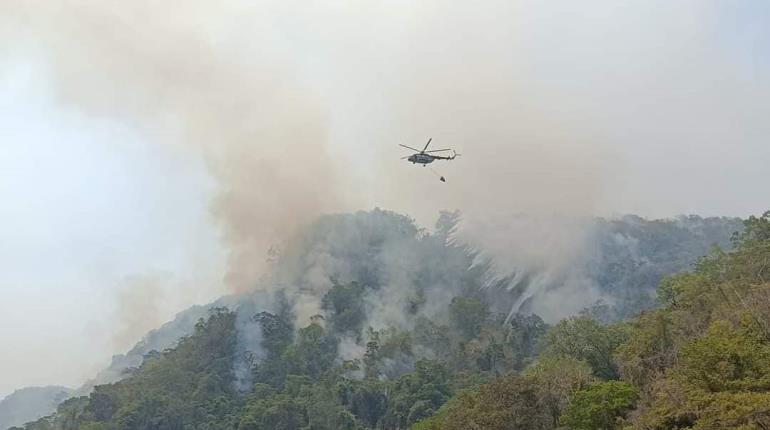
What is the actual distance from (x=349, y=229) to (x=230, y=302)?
30142 mm

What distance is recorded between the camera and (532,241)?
6009 inches

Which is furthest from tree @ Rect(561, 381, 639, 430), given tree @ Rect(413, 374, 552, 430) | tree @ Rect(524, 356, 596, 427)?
tree @ Rect(524, 356, 596, 427)

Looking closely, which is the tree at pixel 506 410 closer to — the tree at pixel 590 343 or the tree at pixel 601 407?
the tree at pixel 601 407

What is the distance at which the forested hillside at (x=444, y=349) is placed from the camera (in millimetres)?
38594

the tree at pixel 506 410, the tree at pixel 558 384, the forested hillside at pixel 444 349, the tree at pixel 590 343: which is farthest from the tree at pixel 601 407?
the tree at pixel 590 343

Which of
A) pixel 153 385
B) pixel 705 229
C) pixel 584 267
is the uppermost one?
pixel 705 229

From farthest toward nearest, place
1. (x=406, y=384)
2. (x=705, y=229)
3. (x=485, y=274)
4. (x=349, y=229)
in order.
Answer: (x=705, y=229), (x=349, y=229), (x=485, y=274), (x=406, y=384)

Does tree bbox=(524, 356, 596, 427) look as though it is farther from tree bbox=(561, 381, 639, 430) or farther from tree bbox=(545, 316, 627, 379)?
tree bbox=(545, 316, 627, 379)

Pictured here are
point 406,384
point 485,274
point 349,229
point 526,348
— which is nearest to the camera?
point 406,384

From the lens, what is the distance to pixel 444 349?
11862cm

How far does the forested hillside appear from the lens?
1519 inches

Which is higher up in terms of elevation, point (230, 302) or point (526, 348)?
point (230, 302)

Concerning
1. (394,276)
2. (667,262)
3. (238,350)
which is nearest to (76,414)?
(238,350)

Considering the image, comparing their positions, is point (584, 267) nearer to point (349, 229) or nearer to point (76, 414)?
point (349, 229)
